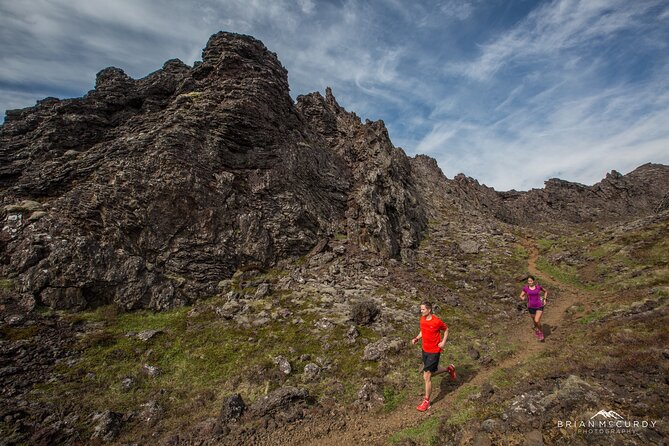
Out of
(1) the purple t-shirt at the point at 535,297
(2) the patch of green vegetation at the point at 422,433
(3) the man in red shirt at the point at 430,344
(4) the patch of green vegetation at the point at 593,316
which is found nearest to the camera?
(2) the patch of green vegetation at the point at 422,433

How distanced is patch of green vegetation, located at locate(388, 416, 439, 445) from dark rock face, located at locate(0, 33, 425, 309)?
22207 millimetres

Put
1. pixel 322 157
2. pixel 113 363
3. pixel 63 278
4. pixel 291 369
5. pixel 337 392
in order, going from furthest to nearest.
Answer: pixel 322 157
pixel 63 278
pixel 113 363
pixel 291 369
pixel 337 392

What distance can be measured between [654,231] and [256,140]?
48102mm

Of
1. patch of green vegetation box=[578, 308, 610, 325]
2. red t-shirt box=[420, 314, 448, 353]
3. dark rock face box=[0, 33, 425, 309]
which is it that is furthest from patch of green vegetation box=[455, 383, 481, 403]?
dark rock face box=[0, 33, 425, 309]

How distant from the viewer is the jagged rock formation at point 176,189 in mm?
25531

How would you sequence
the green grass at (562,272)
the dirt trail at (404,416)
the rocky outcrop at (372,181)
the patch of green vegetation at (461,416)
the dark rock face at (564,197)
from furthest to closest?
the dark rock face at (564,197) → the rocky outcrop at (372,181) → the green grass at (562,272) → the dirt trail at (404,416) → the patch of green vegetation at (461,416)

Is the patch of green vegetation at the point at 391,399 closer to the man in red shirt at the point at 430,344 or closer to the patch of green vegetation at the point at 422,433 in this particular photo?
the man in red shirt at the point at 430,344

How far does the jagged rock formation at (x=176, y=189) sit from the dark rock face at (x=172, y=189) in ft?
0.39

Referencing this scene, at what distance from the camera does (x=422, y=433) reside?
1057cm

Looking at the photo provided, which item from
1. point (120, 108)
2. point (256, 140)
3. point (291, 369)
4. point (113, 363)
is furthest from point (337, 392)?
point (120, 108)

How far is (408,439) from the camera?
10.3 metres

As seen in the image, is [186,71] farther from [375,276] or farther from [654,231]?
[654,231]

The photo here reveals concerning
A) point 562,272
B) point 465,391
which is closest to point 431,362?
point 465,391

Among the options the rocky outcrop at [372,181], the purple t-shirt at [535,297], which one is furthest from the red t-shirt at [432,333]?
the rocky outcrop at [372,181]
